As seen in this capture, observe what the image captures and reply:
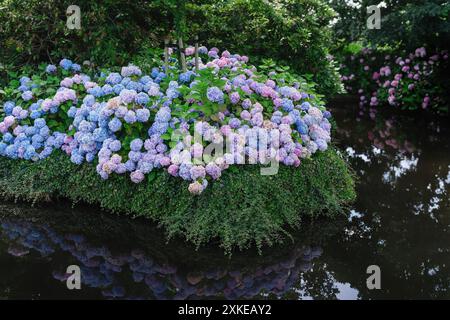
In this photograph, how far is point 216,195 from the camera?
14.1 feet

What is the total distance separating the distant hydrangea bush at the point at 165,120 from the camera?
176 inches

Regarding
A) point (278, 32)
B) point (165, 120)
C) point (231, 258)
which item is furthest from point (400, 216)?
point (278, 32)

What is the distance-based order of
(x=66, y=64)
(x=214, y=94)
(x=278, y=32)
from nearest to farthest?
(x=214, y=94)
(x=66, y=64)
(x=278, y=32)

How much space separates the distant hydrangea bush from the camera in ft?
14.7

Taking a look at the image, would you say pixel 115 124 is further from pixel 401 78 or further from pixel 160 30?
pixel 401 78

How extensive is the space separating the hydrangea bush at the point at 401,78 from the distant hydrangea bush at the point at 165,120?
598cm

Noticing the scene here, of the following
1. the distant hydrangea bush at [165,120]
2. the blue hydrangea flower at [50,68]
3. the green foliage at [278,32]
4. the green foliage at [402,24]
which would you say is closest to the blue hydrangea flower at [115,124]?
the distant hydrangea bush at [165,120]

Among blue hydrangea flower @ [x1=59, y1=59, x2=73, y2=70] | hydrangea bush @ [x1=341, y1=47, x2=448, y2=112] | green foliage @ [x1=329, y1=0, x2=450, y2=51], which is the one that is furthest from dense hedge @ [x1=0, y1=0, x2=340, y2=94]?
hydrangea bush @ [x1=341, y1=47, x2=448, y2=112]

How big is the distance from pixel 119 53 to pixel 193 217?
2143 mm

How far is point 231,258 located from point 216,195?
519mm

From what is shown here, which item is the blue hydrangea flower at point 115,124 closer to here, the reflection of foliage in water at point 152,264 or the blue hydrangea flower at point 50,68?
the reflection of foliage in water at point 152,264

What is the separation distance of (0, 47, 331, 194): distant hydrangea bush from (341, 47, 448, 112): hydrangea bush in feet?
19.6

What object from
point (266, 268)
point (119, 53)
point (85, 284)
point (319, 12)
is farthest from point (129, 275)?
point (319, 12)

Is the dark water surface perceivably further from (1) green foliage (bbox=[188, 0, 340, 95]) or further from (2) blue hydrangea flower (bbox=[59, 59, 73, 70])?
(1) green foliage (bbox=[188, 0, 340, 95])
